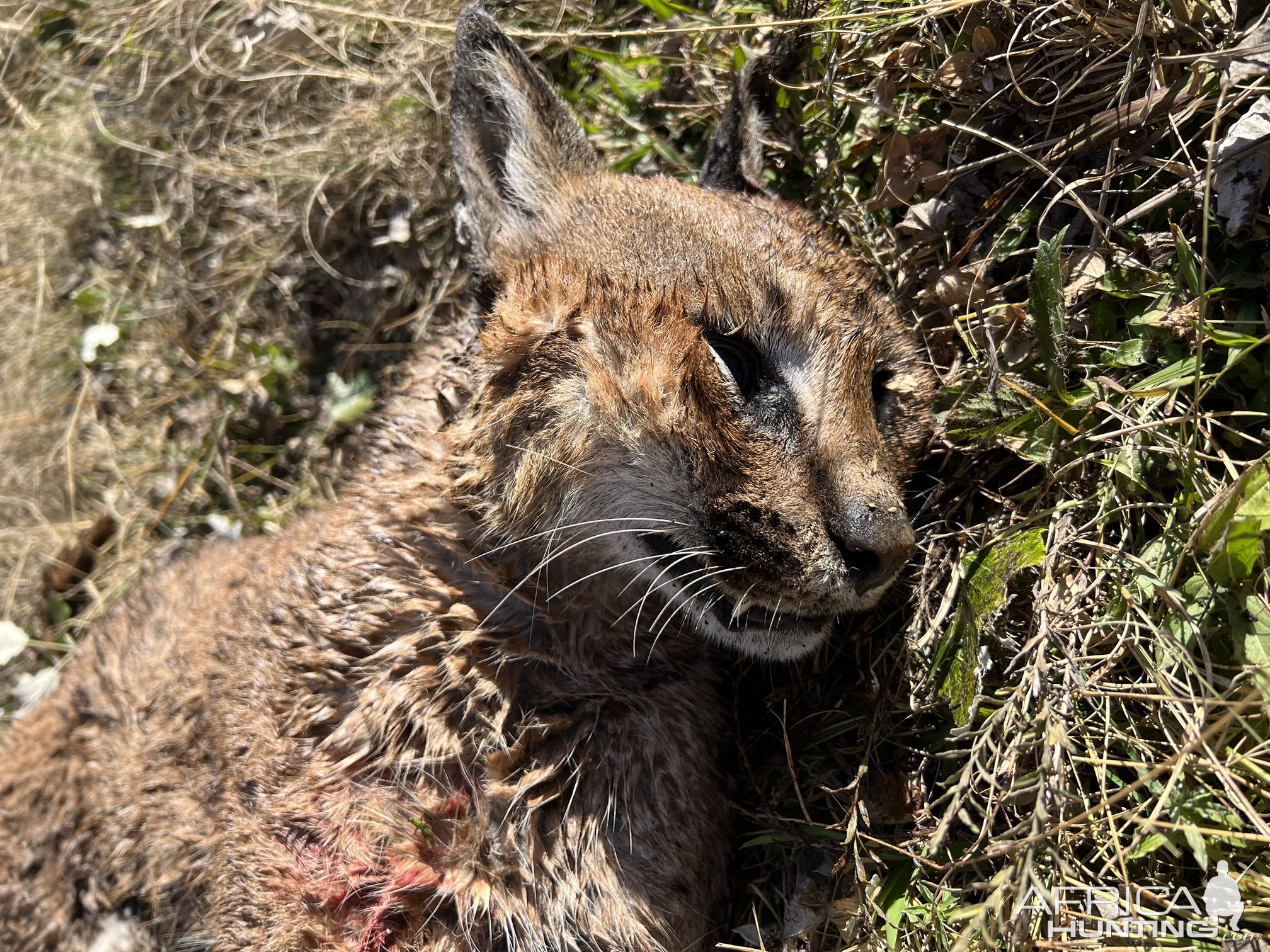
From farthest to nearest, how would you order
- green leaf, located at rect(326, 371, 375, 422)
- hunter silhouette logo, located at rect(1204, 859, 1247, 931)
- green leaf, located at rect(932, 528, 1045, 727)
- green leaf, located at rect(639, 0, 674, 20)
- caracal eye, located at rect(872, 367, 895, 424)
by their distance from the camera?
green leaf, located at rect(326, 371, 375, 422)
green leaf, located at rect(639, 0, 674, 20)
caracal eye, located at rect(872, 367, 895, 424)
green leaf, located at rect(932, 528, 1045, 727)
hunter silhouette logo, located at rect(1204, 859, 1247, 931)

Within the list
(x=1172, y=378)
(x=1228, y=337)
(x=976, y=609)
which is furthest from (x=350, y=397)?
(x=1228, y=337)

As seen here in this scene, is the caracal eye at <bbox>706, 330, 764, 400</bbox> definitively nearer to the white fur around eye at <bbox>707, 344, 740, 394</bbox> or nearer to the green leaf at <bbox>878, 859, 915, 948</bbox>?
the white fur around eye at <bbox>707, 344, 740, 394</bbox>

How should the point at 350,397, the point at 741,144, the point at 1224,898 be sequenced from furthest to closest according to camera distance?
the point at 350,397 → the point at 741,144 → the point at 1224,898

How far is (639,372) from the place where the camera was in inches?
117

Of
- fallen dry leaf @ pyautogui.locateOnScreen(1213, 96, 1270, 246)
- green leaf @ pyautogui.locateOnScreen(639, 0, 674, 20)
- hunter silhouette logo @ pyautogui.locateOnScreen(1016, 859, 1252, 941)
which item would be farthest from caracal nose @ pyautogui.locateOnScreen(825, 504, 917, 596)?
green leaf @ pyautogui.locateOnScreen(639, 0, 674, 20)

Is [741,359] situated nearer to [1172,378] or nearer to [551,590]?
[551,590]

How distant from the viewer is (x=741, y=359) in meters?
3.07

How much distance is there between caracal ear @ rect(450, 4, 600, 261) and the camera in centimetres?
350

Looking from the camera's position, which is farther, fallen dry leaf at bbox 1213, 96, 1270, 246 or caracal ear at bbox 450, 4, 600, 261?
caracal ear at bbox 450, 4, 600, 261

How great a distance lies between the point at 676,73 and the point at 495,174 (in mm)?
1637

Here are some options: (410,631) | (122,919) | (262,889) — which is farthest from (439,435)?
(122,919)

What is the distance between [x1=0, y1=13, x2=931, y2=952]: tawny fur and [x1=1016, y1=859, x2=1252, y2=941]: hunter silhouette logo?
112cm

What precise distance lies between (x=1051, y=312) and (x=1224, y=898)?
1.93 meters

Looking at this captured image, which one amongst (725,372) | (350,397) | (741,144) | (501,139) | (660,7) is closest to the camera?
(725,372)
